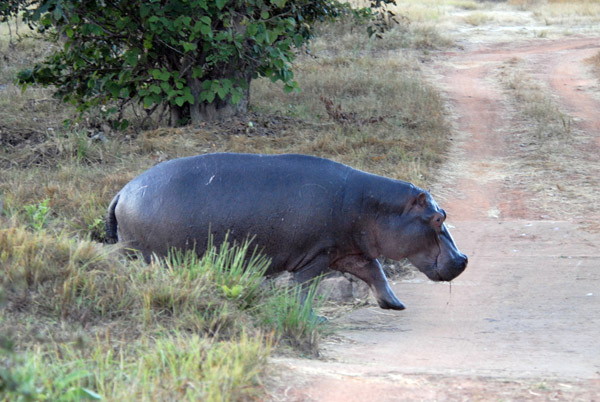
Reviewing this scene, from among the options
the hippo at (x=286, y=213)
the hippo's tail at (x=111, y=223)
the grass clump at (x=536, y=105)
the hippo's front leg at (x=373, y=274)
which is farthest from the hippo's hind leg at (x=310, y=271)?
the grass clump at (x=536, y=105)

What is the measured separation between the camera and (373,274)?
224 inches

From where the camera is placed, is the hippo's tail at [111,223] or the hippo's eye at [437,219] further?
the hippo's tail at [111,223]

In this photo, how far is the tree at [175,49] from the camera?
9906mm

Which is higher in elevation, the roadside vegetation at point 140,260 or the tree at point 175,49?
the tree at point 175,49

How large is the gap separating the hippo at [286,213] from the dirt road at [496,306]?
1.68ft

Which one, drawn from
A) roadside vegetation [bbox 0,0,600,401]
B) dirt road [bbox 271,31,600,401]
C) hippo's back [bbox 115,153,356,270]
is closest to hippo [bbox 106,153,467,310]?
hippo's back [bbox 115,153,356,270]

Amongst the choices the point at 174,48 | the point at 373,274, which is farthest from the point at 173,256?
the point at 174,48

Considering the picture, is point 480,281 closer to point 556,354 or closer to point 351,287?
point 351,287

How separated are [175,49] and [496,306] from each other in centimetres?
587

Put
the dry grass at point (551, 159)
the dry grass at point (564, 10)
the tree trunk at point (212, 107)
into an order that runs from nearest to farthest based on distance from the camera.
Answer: the dry grass at point (551, 159) → the tree trunk at point (212, 107) → the dry grass at point (564, 10)

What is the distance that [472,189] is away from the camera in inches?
388

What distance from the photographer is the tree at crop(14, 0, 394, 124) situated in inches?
390

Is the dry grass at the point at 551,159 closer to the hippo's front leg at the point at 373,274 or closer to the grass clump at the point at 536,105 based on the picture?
the grass clump at the point at 536,105

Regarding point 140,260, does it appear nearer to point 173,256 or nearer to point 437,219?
point 173,256
